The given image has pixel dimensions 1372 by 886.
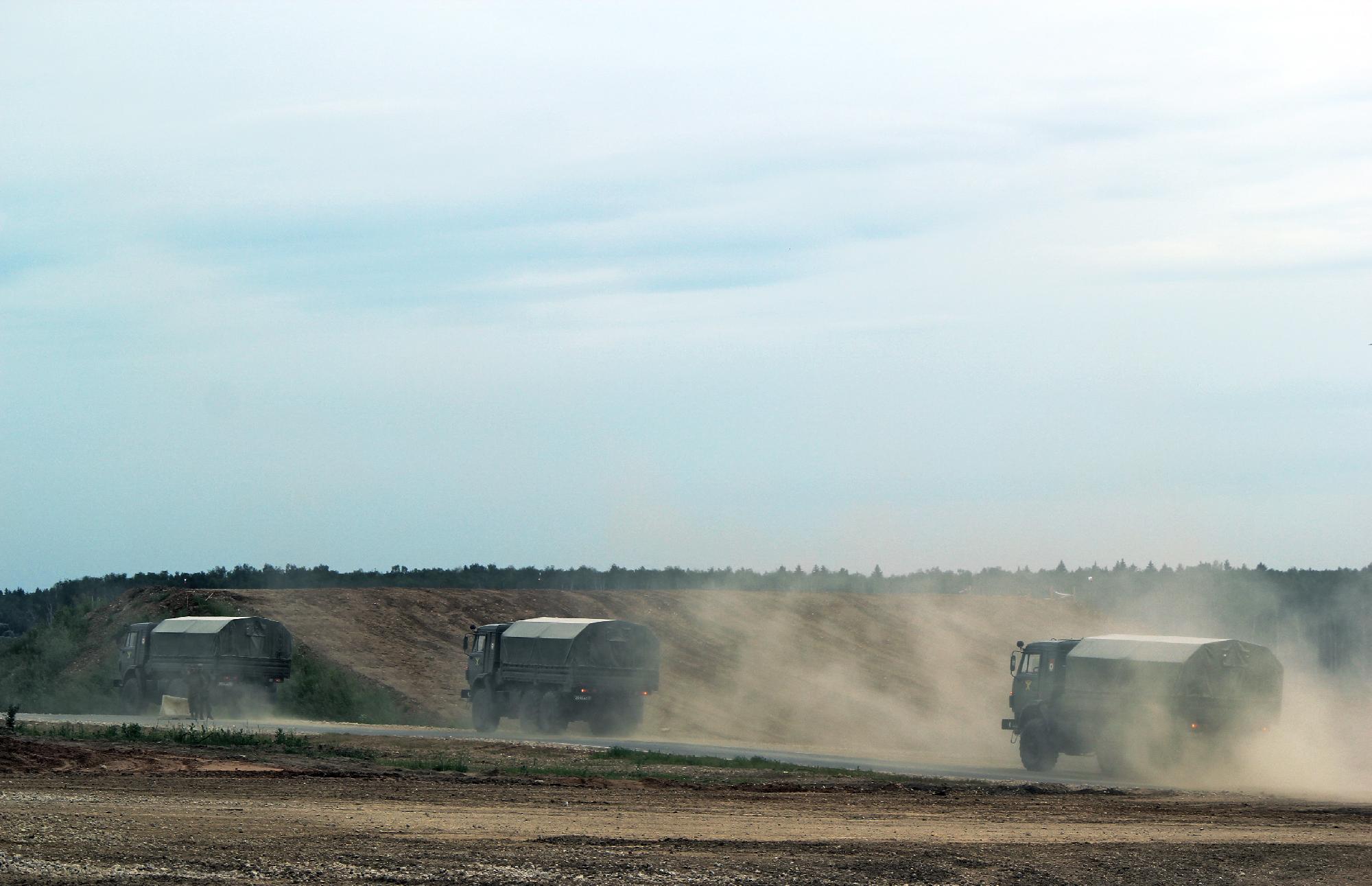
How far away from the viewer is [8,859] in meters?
15.3

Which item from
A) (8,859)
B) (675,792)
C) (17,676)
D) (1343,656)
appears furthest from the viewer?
(1343,656)

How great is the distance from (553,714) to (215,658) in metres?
12.5

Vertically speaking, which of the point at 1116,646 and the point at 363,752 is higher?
the point at 1116,646

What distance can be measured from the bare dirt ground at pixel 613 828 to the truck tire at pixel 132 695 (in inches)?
816

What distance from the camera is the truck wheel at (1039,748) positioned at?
35656 millimetres

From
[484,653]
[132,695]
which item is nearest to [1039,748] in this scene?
[484,653]

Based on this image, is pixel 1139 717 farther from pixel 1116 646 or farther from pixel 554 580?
pixel 554 580

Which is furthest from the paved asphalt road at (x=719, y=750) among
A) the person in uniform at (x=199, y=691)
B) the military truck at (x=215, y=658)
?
the person in uniform at (x=199, y=691)

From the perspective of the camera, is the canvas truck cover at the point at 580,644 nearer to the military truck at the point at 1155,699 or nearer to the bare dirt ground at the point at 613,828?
the bare dirt ground at the point at 613,828

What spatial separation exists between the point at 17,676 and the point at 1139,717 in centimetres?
4709

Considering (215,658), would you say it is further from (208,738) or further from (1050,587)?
(1050,587)

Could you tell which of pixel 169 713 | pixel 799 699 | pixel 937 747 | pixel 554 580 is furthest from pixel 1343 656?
pixel 169 713

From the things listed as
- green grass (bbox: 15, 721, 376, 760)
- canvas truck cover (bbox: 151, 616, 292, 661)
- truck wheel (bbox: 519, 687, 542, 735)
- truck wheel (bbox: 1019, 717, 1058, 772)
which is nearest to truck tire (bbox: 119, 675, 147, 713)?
canvas truck cover (bbox: 151, 616, 292, 661)

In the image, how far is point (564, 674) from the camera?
141 feet
